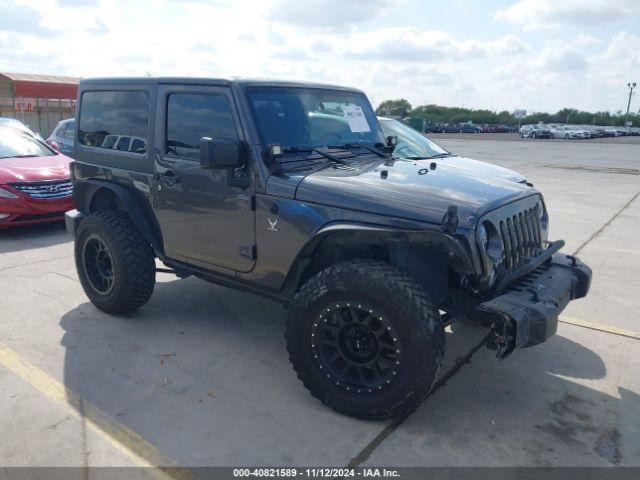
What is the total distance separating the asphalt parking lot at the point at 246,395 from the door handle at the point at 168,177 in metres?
1.23

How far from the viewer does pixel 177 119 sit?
4.06 metres

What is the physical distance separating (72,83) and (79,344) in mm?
27215

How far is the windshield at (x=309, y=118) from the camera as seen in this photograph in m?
3.69

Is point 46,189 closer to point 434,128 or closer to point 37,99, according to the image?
point 37,99

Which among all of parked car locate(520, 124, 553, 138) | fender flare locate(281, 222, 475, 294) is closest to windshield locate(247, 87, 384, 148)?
fender flare locate(281, 222, 475, 294)

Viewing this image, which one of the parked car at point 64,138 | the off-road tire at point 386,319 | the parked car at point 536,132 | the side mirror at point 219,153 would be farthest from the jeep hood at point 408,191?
the parked car at point 536,132

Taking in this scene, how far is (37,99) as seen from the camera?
85.0 ft

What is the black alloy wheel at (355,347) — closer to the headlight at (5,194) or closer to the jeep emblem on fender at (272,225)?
the jeep emblem on fender at (272,225)

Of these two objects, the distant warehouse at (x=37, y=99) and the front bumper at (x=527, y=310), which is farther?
the distant warehouse at (x=37, y=99)

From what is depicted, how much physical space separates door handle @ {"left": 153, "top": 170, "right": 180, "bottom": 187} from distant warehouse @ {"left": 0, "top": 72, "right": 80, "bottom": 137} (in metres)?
24.2

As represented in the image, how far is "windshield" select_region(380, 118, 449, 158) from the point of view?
7746 millimetres

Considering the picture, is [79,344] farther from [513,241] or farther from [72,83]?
[72,83]

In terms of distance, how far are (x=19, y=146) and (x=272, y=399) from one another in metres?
7.16

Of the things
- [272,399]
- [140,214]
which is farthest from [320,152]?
[272,399]
